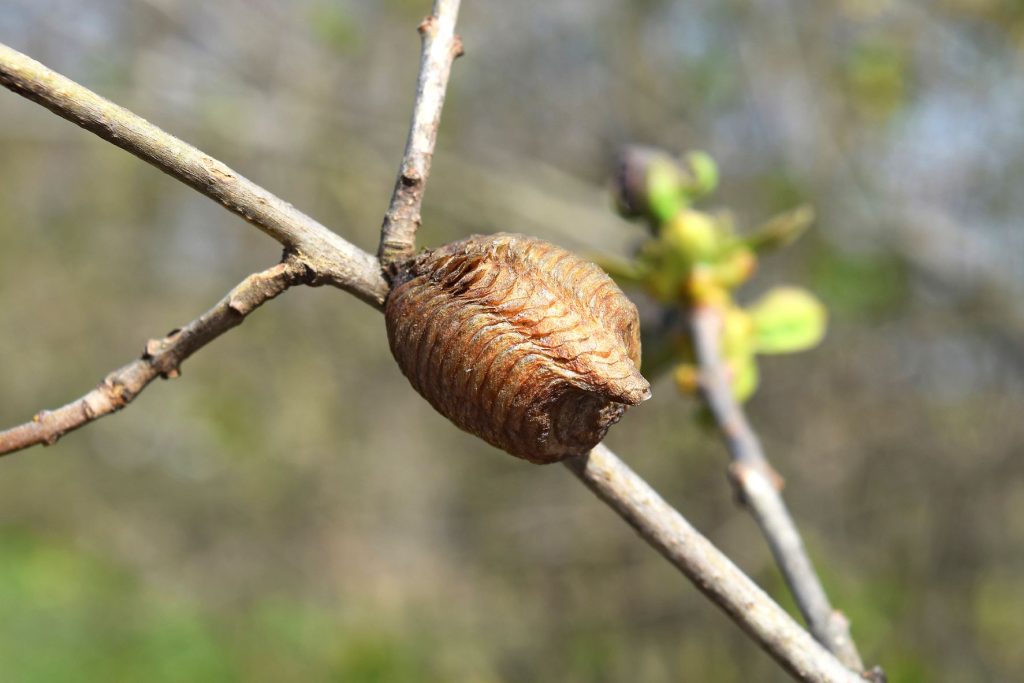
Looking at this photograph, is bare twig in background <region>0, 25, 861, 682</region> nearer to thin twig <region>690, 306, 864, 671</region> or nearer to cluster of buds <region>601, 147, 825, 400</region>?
thin twig <region>690, 306, 864, 671</region>

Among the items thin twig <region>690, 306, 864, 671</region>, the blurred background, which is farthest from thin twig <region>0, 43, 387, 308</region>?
the blurred background

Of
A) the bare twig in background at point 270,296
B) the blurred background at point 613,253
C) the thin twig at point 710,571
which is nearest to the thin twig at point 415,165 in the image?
the bare twig in background at point 270,296

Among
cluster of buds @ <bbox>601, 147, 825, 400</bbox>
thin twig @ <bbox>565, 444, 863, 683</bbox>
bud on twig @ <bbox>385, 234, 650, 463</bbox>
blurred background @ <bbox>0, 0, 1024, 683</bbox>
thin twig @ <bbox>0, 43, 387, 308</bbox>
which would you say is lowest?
thin twig @ <bbox>565, 444, 863, 683</bbox>

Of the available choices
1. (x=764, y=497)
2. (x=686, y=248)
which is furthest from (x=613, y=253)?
(x=764, y=497)

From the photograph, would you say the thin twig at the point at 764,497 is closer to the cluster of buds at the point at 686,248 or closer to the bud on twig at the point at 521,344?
the cluster of buds at the point at 686,248

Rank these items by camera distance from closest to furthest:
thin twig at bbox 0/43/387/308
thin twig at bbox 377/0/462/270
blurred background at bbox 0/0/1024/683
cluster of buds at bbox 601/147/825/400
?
thin twig at bbox 0/43/387/308
thin twig at bbox 377/0/462/270
cluster of buds at bbox 601/147/825/400
blurred background at bbox 0/0/1024/683

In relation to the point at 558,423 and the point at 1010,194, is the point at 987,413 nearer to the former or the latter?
the point at 1010,194

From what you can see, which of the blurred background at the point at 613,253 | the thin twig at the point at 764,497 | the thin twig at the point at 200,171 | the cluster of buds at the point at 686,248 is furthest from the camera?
the blurred background at the point at 613,253

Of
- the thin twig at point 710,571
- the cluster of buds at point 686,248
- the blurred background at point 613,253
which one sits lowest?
the thin twig at point 710,571

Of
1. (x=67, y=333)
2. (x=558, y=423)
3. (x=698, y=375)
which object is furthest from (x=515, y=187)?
(x=67, y=333)
